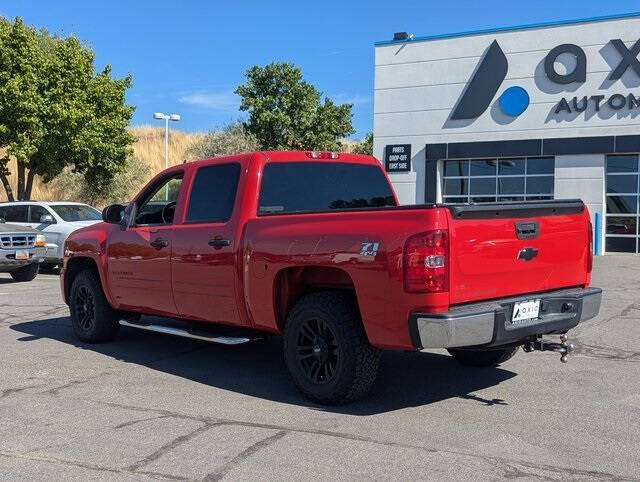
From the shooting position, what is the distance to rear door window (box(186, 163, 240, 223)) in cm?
628

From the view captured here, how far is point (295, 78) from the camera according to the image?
34.2m

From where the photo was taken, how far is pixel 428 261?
183 inches

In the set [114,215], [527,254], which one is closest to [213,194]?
[114,215]

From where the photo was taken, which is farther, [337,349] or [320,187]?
[320,187]

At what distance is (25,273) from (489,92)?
15.4m

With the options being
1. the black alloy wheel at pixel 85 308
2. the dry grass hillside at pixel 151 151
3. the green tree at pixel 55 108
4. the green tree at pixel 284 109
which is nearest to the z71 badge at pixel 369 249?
the black alloy wheel at pixel 85 308

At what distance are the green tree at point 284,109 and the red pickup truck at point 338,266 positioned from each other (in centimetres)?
2716

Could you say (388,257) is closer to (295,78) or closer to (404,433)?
(404,433)

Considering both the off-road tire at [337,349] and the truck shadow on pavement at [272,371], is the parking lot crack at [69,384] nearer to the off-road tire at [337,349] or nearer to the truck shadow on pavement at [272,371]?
the truck shadow on pavement at [272,371]

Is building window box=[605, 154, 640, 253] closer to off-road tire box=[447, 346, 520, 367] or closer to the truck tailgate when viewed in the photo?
off-road tire box=[447, 346, 520, 367]

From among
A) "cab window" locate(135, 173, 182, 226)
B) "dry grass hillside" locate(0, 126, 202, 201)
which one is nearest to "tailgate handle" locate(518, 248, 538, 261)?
"cab window" locate(135, 173, 182, 226)

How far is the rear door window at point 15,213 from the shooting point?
16.8 m

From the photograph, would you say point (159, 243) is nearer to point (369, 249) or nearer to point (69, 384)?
point (69, 384)

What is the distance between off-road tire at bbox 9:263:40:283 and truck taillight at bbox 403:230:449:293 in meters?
12.1
